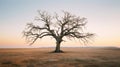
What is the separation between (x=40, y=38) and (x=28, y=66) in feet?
84.0

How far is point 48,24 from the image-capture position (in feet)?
143

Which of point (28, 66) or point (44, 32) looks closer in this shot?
Answer: point (28, 66)

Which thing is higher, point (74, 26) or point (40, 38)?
point (74, 26)

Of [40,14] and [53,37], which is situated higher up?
[40,14]

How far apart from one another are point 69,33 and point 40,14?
28.6 ft

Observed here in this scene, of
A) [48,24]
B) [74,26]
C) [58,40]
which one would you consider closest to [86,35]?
[74,26]

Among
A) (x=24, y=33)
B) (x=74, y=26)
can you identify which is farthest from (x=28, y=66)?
(x=74, y=26)

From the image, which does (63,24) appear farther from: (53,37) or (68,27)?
(53,37)

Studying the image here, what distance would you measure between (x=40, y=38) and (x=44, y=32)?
193cm

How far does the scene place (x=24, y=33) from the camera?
41.5m

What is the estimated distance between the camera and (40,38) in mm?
42344

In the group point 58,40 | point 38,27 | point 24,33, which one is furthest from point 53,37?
point 24,33

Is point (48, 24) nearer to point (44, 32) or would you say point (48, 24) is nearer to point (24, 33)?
point (44, 32)

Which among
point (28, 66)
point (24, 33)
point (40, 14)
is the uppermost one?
point (40, 14)
